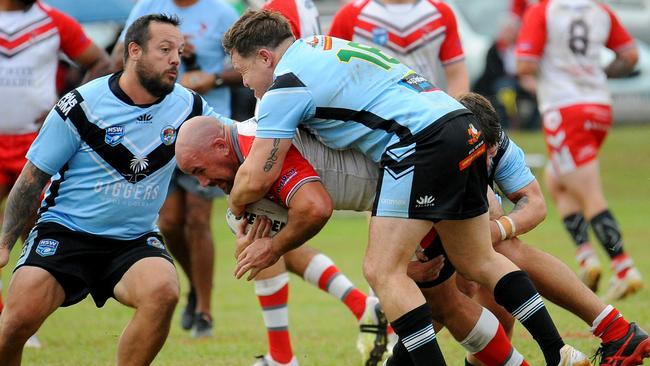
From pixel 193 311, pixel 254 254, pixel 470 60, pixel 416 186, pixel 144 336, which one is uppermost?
pixel 416 186

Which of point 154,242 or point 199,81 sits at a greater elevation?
point 154,242

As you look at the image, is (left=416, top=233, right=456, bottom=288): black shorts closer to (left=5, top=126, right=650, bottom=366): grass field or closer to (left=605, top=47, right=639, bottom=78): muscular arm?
(left=5, top=126, right=650, bottom=366): grass field

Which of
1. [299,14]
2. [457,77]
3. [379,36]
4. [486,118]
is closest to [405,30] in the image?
[379,36]

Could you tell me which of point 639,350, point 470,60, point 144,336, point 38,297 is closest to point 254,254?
point 144,336

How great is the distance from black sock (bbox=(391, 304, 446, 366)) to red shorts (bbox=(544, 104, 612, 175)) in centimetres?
501

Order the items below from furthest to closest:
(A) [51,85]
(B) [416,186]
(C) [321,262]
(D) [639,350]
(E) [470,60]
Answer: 1. (E) [470,60]
2. (A) [51,85]
3. (C) [321,262]
4. (D) [639,350]
5. (B) [416,186]

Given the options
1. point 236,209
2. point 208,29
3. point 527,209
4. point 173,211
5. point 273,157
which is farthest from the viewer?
point 173,211

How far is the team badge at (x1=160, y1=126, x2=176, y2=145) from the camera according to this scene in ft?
18.8

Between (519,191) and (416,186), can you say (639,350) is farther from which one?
(416,186)

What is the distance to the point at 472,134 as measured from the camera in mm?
5012

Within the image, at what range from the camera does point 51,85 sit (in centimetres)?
785

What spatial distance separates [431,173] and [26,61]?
3.81 metres

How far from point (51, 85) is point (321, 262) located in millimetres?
2296

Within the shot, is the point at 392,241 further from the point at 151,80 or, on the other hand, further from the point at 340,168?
the point at 151,80
